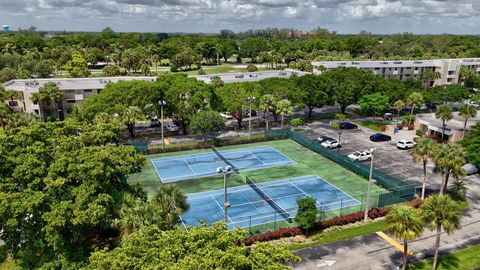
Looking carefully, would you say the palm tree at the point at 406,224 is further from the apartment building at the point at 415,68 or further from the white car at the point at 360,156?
the apartment building at the point at 415,68

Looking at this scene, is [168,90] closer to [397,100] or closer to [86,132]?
[86,132]

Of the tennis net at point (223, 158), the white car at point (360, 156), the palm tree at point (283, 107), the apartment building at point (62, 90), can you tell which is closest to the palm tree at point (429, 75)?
the palm tree at point (283, 107)

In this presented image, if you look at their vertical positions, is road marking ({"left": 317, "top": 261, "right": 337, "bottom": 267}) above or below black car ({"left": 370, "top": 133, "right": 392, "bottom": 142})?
below

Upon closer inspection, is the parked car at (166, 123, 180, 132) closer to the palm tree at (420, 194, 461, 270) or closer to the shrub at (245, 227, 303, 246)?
the shrub at (245, 227, 303, 246)

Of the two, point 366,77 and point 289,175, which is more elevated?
point 366,77

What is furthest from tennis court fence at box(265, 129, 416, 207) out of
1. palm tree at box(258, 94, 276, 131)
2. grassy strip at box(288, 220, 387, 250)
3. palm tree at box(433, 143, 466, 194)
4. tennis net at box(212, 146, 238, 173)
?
tennis net at box(212, 146, 238, 173)

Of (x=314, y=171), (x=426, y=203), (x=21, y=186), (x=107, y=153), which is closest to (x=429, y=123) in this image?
(x=314, y=171)

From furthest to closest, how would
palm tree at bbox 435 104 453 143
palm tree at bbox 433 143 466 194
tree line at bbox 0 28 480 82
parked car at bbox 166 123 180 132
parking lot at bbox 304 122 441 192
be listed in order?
1. tree line at bbox 0 28 480 82
2. parked car at bbox 166 123 180 132
3. palm tree at bbox 435 104 453 143
4. parking lot at bbox 304 122 441 192
5. palm tree at bbox 433 143 466 194
